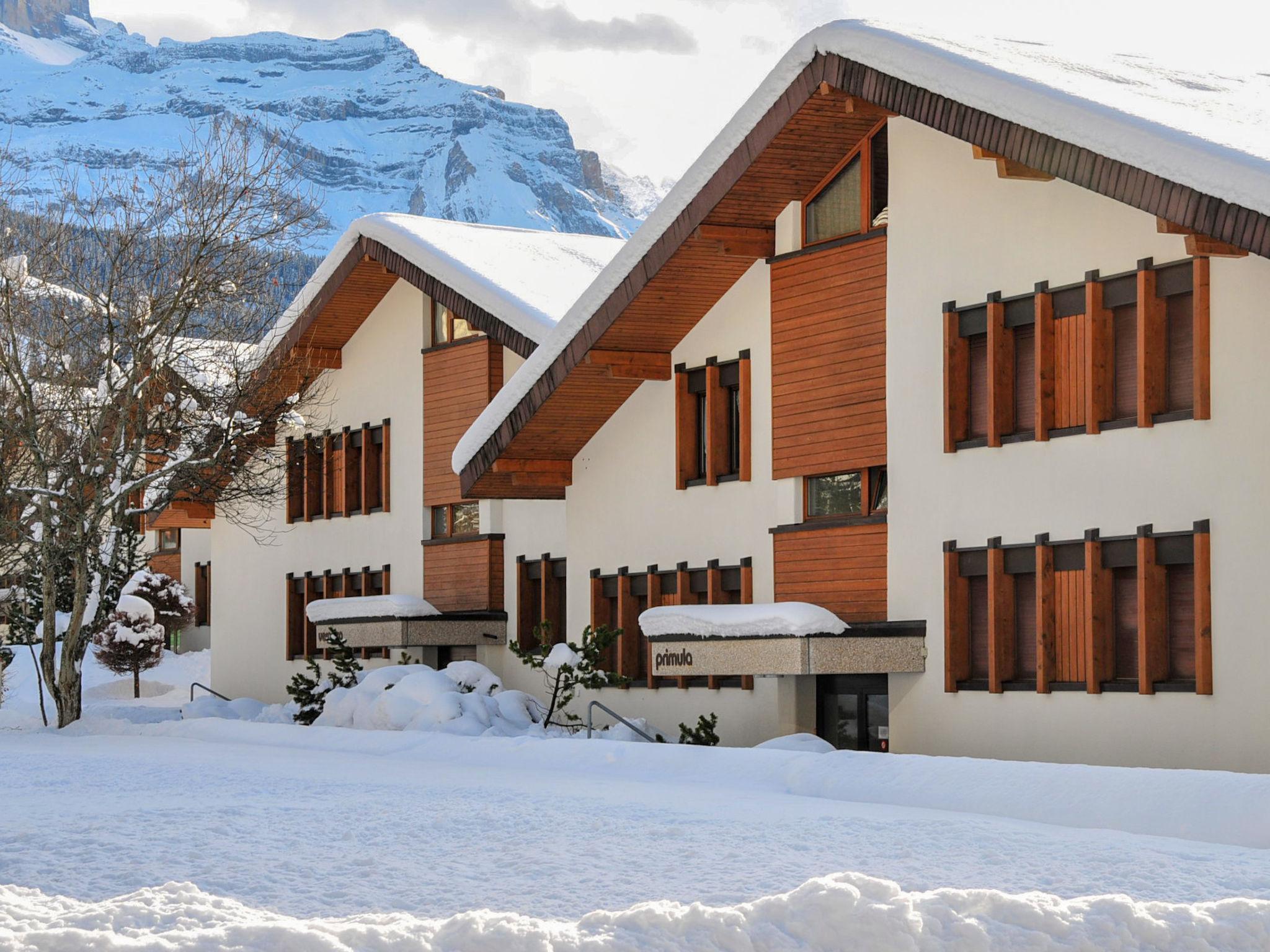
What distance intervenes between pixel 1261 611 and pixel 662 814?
6.38 metres

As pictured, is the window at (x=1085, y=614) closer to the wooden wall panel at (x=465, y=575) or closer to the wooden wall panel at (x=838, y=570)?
the wooden wall panel at (x=838, y=570)

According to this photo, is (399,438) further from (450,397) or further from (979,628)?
(979,628)

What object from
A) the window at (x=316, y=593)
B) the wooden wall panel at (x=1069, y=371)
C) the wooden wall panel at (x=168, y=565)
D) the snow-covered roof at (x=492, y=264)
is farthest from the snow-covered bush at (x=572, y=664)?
the wooden wall panel at (x=168, y=565)

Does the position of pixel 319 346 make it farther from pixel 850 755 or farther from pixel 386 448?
pixel 850 755

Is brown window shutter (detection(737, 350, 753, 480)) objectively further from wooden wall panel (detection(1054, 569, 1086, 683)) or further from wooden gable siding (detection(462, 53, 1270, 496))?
wooden wall panel (detection(1054, 569, 1086, 683))

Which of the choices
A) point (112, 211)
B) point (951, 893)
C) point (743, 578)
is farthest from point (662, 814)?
point (112, 211)

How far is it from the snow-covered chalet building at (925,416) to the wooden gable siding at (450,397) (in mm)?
600

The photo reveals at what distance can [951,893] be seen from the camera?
705cm

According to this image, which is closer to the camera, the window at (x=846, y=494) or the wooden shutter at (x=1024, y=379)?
the wooden shutter at (x=1024, y=379)

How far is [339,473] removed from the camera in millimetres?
32688

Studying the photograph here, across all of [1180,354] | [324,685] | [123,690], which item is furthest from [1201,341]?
[123,690]

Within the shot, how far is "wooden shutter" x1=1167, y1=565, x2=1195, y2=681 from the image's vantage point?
1636 cm

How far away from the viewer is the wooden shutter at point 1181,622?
1636 centimetres

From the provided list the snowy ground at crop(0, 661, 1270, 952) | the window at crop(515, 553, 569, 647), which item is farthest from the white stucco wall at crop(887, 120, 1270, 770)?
the window at crop(515, 553, 569, 647)
